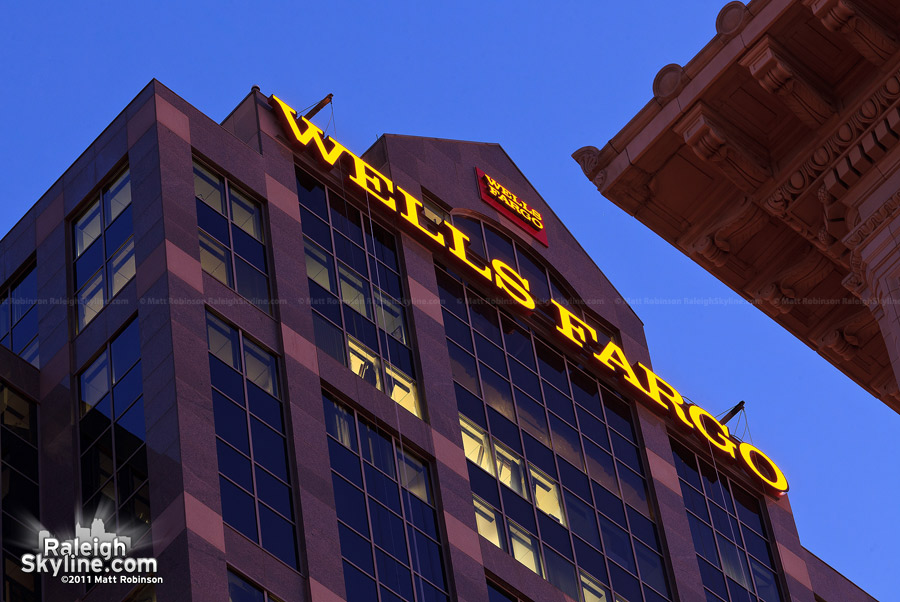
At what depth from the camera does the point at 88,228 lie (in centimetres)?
4944

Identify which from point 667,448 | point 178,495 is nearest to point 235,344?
point 178,495

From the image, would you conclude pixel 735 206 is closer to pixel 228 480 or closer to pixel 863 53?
pixel 863 53

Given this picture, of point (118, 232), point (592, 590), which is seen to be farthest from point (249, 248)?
point (592, 590)

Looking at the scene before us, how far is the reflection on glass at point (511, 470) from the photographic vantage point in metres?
52.4

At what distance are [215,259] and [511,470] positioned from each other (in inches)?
510

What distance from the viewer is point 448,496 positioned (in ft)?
159

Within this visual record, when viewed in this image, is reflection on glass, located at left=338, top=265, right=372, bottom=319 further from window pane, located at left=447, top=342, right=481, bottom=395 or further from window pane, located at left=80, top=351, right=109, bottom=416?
window pane, located at left=80, top=351, right=109, bottom=416

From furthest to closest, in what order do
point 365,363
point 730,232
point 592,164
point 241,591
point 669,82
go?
point 365,363
point 241,591
point 592,164
point 730,232
point 669,82

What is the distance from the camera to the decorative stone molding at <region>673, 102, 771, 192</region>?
74.2ft

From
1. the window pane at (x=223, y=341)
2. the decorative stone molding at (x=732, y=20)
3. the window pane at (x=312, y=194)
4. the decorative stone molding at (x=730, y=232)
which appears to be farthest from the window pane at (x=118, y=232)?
the decorative stone molding at (x=732, y=20)

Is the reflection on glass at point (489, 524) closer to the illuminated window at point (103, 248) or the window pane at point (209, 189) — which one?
the window pane at point (209, 189)

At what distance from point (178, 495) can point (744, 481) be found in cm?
3248

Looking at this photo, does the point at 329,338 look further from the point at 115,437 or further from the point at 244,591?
the point at 244,591

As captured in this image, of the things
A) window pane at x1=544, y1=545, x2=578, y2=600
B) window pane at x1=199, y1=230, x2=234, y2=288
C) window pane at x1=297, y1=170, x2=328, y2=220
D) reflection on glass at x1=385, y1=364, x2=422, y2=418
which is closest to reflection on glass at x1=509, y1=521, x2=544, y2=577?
window pane at x1=544, y1=545, x2=578, y2=600
